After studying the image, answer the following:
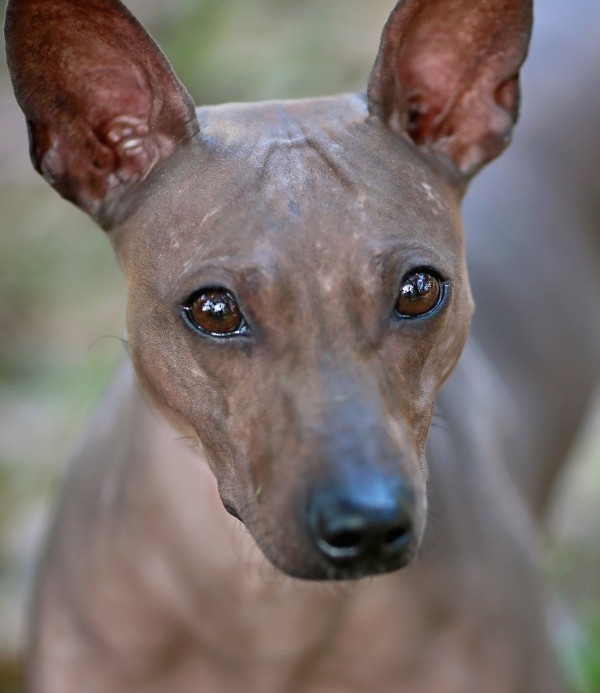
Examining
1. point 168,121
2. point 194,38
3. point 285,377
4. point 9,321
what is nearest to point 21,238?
point 9,321

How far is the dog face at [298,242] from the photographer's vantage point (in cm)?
219

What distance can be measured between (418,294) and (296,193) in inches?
11.6

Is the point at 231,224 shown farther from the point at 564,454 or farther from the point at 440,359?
the point at 564,454

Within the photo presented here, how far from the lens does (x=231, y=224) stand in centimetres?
240

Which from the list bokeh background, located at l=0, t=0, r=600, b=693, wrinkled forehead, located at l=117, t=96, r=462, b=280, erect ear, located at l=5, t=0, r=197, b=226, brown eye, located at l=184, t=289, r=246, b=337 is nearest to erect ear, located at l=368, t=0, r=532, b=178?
wrinkled forehead, located at l=117, t=96, r=462, b=280

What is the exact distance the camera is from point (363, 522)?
6.84 ft

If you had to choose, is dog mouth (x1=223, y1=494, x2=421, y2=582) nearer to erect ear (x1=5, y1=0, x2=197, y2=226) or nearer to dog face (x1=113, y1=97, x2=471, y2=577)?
dog face (x1=113, y1=97, x2=471, y2=577)

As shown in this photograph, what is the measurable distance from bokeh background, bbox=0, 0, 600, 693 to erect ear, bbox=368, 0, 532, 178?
2145 millimetres

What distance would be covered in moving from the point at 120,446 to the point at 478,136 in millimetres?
1120

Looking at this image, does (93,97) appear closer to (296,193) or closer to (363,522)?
(296,193)

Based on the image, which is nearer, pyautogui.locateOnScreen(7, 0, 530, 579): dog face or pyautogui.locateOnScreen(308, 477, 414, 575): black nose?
pyautogui.locateOnScreen(308, 477, 414, 575): black nose

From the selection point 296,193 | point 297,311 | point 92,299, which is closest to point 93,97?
point 296,193

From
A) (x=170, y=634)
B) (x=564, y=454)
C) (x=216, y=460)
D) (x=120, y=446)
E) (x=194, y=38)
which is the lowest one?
(x=194, y=38)

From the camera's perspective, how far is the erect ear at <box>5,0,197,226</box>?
2.50 meters
